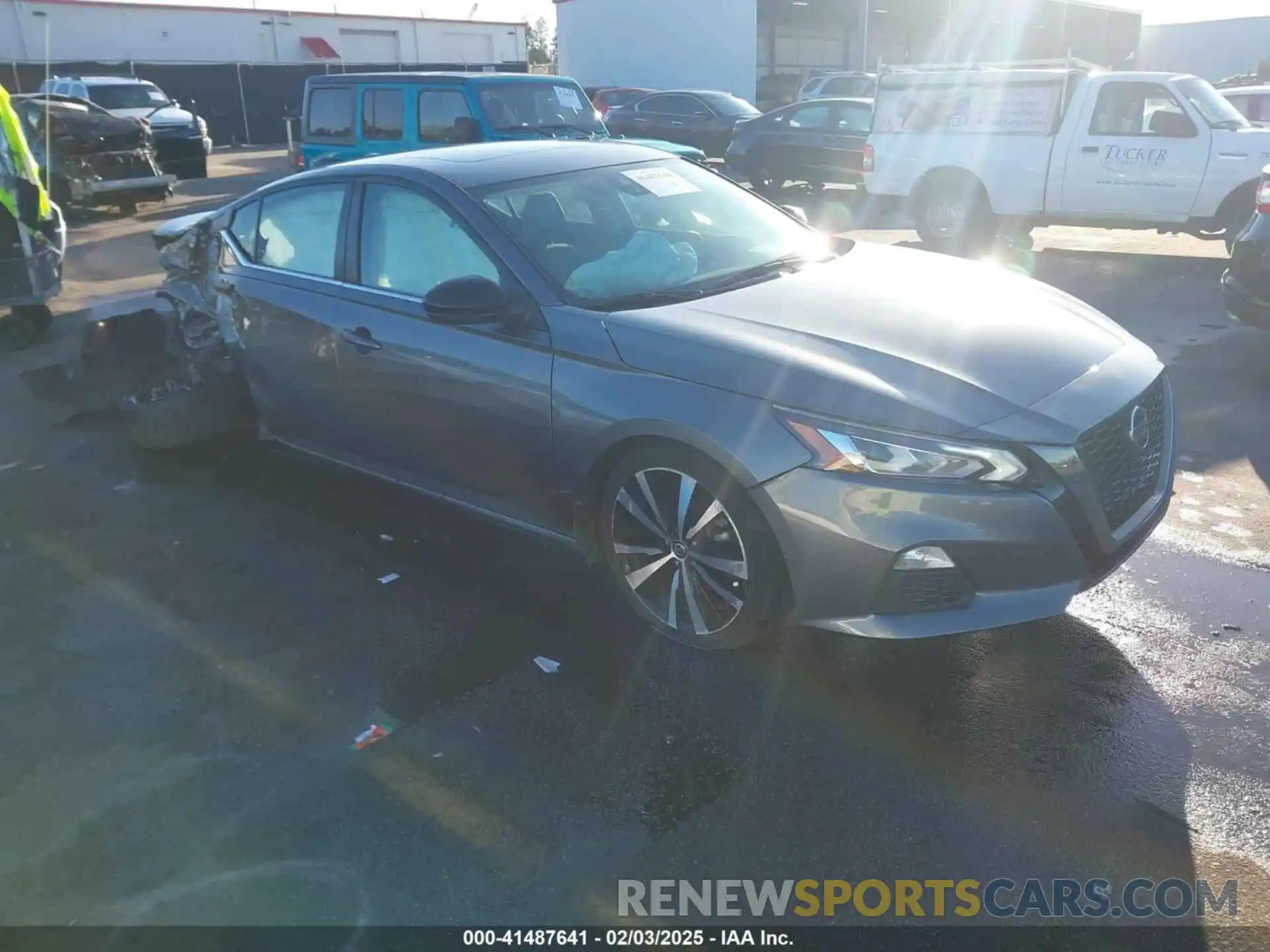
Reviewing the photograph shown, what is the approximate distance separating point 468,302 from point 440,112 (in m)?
8.11

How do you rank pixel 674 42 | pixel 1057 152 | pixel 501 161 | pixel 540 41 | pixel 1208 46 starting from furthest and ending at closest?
pixel 540 41 < pixel 1208 46 < pixel 674 42 < pixel 1057 152 < pixel 501 161

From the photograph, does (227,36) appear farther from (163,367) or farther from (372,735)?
(372,735)

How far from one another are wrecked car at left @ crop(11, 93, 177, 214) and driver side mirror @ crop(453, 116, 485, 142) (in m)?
6.82

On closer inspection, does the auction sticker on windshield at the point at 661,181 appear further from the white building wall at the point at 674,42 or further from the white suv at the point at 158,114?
the white building wall at the point at 674,42

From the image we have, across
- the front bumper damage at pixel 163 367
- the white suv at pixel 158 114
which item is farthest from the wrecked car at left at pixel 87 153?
the front bumper damage at pixel 163 367

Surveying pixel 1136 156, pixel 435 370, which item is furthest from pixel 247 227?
pixel 1136 156

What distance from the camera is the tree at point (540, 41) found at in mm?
70625

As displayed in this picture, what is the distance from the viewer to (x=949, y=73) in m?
11.7

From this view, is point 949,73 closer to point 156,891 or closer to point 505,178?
point 505,178

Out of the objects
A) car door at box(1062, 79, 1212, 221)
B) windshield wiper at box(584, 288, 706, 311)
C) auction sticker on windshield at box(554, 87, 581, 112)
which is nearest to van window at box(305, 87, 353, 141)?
auction sticker on windshield at box(554, 87, 581, 112)

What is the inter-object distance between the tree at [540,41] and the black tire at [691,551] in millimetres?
70071

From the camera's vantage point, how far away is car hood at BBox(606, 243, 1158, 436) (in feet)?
10.1

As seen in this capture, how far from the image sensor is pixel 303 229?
4.85 metres

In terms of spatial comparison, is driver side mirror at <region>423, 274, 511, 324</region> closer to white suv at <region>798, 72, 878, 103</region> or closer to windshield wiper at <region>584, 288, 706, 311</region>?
windshield wiper at <region>584, 288, 706, 311</region>
